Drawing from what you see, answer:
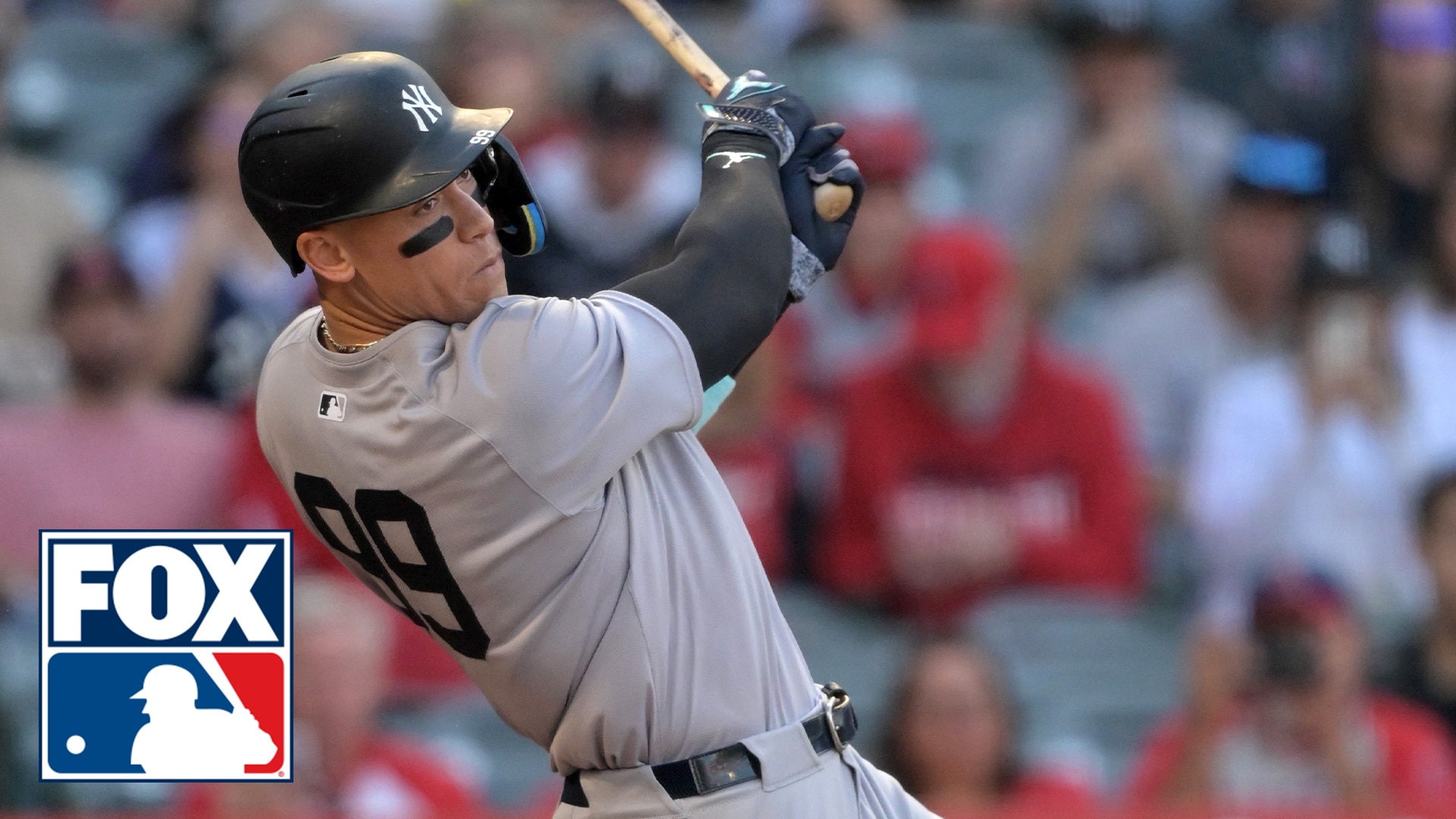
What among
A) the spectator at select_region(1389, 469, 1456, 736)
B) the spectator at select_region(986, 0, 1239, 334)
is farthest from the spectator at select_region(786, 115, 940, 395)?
the spectator at select_region(1389, 469, 1456, 736)

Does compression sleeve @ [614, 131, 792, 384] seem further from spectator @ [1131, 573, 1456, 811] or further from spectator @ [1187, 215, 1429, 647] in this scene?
spectator @ [1187, 215, 1429, 647]

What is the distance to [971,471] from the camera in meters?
4.86

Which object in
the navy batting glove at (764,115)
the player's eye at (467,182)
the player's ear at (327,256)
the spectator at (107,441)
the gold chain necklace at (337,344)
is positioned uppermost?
the spectator at (107,441)

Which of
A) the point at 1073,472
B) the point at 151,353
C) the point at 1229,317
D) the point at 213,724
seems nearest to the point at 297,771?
the point at 151,353

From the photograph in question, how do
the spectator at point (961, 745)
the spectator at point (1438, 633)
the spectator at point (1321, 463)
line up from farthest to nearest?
the spectator at point (1321, 463)
the spectator at point (1438, 633)
the spectator at point (961, 745)

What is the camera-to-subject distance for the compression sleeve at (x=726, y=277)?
183cm

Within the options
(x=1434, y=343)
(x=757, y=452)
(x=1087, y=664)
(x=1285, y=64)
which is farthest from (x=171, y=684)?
(x=1285, y=64)

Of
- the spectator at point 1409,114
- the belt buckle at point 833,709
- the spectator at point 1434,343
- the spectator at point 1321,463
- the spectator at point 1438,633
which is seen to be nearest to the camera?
the belt buckle at point 833,709

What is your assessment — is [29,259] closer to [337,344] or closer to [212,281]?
[212,281]

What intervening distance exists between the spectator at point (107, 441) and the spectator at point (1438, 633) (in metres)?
3.31

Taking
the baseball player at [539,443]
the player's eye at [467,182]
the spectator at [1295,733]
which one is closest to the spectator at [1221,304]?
the spectator at [1295,733]

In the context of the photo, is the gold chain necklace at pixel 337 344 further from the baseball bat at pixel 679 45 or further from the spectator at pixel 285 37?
the spectator at pixel 285 37

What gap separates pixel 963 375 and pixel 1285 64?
5.41 ft

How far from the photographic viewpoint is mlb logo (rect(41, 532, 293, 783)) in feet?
8.45
